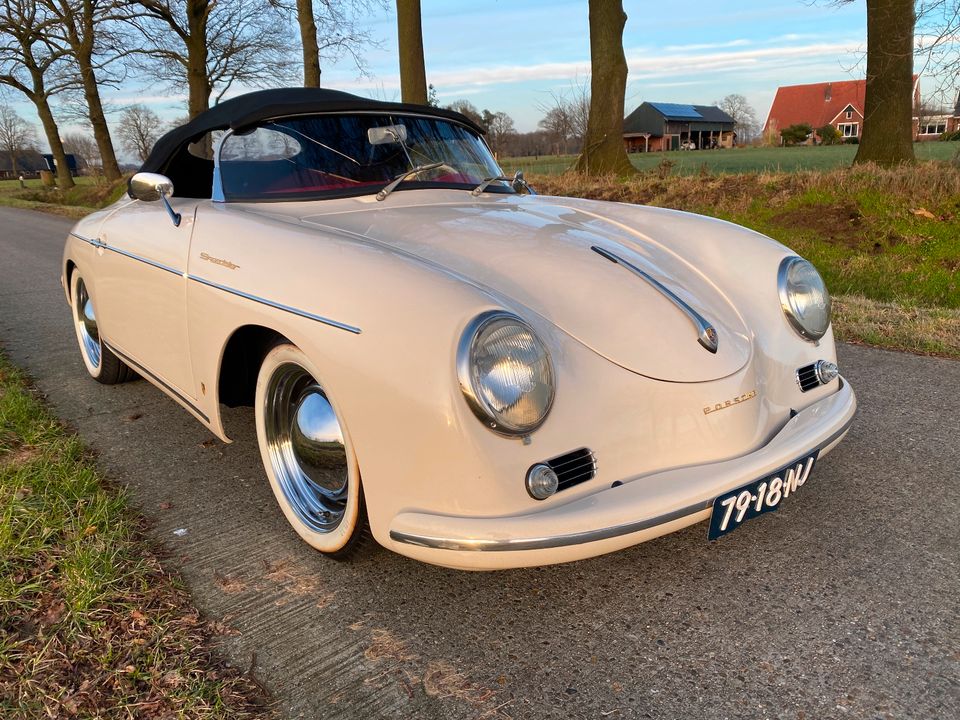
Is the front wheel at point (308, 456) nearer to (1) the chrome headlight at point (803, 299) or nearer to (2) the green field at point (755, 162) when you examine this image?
(1) the chrome headlight at point (803, 299)

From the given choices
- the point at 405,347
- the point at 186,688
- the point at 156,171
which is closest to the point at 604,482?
the point at 405,347

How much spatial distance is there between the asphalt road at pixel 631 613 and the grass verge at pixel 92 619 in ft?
0.32

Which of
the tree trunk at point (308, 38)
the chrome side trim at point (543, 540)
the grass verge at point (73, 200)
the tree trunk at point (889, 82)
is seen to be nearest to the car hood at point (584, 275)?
the chrome side trim at point (543, 540)

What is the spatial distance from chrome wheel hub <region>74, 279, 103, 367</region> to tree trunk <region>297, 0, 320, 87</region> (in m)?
10.3

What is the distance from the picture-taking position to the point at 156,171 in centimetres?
352

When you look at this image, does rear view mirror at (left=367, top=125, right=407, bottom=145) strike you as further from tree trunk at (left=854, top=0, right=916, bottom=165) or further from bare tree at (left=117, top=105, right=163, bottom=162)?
bare tree at (left=117, top=105, right=163, bottom=162)

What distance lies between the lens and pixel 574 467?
1749mm

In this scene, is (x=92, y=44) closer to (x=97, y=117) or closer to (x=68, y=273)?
(x=97, y=117)

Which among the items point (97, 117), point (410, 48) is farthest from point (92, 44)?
Answer: point (410, 48)

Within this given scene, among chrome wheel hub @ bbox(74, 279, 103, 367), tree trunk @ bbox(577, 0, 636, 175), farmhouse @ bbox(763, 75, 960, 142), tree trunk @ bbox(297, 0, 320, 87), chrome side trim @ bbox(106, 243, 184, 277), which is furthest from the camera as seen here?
farmhouse @ bbox(763, 75, 960, 142)

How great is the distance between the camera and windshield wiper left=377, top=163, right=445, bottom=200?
2.84 metres

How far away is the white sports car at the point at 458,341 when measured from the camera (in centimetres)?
168

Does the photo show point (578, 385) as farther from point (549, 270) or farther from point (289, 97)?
point (289, 97)

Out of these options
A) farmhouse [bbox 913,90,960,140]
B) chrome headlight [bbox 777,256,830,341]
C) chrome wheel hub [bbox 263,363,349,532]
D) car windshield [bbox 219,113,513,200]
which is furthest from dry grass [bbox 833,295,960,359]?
farmhouse [bbox 913,90,960,140]
